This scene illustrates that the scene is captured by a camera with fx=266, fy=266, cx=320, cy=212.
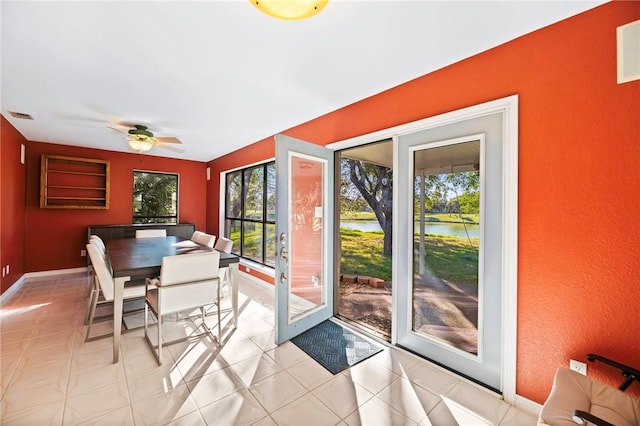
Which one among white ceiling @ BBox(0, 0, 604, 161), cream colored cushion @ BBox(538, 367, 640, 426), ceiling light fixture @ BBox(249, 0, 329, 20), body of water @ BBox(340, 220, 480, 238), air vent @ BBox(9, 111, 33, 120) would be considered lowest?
cream colored cushion @ BBox(538, 367, 640, 426)

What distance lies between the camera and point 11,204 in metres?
3.97

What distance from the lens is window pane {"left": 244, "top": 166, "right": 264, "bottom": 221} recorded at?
4.98m

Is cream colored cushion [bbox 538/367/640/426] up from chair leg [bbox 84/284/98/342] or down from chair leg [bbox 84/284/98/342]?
up

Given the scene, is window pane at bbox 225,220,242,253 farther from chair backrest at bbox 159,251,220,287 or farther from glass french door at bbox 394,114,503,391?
glass french door at bbox 394,114,503,391

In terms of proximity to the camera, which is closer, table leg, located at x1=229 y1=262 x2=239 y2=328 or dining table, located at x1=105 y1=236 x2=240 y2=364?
dining table, located at x1=105 y1=236 x2=240 y2=364

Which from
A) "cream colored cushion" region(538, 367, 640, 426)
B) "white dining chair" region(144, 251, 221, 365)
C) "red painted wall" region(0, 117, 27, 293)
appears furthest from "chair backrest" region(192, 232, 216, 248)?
"cream colored cushion" region(538, 367, 640, 426)

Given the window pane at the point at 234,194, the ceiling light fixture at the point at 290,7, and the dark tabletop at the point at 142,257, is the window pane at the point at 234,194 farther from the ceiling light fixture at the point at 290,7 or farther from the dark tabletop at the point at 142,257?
the ceiling light fixture at the point at 290,7

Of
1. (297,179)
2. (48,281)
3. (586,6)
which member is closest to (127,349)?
(297,179)

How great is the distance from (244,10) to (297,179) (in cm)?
157

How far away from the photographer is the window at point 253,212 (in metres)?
4.72

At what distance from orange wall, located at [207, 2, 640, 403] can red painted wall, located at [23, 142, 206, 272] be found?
6.35m

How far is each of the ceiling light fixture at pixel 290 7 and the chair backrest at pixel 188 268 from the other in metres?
2.02

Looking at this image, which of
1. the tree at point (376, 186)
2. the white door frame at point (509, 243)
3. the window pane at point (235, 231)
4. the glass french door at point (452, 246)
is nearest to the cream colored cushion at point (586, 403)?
the white door frame at point (509, 243)

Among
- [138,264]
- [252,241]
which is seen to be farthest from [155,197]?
[138,264]
